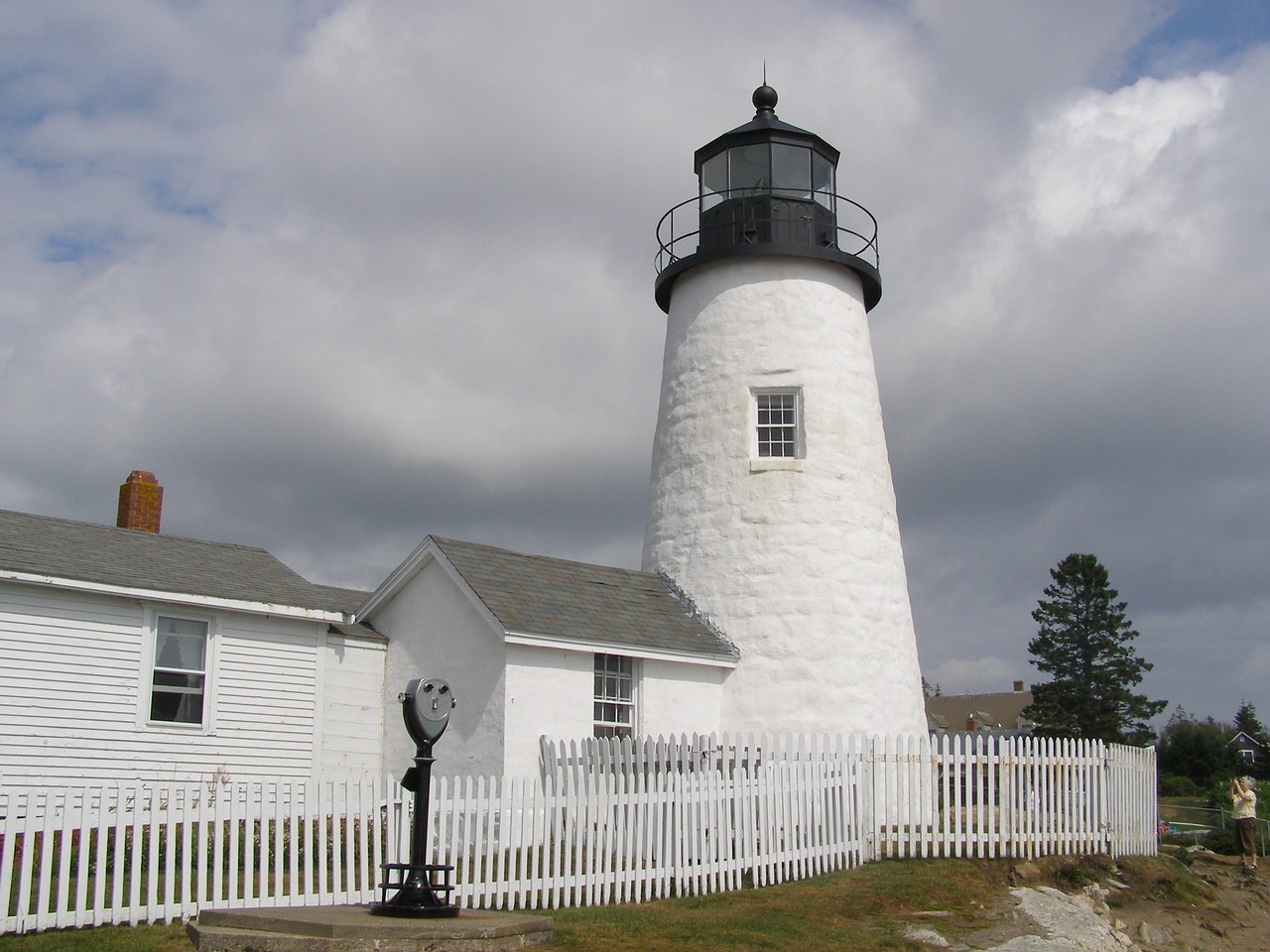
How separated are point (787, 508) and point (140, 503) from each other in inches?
386

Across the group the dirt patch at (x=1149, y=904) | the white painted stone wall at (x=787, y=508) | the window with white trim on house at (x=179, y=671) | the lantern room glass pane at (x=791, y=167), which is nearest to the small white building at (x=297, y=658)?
the window with white trim on house at (x=179, y=671)

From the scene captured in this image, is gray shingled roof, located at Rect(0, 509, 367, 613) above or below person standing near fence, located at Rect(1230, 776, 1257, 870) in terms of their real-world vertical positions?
above

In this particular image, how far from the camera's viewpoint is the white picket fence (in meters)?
10.1

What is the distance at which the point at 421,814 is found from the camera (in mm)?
9508

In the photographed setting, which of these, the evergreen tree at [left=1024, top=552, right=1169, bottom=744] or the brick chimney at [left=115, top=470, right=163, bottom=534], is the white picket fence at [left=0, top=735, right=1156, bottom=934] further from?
the evergreen tree at [left=1024, top=552, right=1169, bottom=744]

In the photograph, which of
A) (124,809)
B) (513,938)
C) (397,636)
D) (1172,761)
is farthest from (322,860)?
(1172,761)

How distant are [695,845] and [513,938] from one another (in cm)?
440

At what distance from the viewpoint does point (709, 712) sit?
17531mm

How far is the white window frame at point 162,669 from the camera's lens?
14625 mm

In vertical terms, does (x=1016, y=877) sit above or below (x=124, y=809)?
below

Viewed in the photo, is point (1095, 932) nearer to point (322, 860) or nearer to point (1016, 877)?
point (1016, 877)

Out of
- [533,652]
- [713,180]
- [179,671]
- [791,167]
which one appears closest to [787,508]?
[533,652]

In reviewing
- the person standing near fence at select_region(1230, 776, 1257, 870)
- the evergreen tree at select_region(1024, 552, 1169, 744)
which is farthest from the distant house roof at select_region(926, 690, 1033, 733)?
the person standing near fence at select_region(1230, 776, 1257, 870)

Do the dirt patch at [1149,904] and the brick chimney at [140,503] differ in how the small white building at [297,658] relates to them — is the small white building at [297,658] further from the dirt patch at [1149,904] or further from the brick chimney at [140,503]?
the dirt patch at [1149,904]
